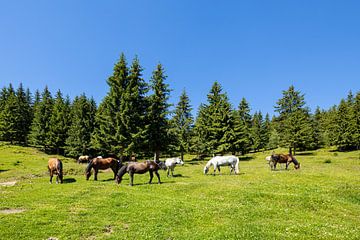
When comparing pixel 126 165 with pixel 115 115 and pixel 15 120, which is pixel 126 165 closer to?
pixel 115 115

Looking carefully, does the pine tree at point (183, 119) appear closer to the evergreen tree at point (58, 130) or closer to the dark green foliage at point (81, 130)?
the dark green foliage at point (81, 130)

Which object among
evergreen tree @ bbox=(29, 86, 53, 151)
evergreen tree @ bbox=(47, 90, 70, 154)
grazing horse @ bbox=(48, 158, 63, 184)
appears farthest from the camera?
evergreen tree @ bbox=(29, 86, 53, 151)

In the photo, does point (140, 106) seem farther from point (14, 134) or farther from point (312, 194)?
point (14, 134)

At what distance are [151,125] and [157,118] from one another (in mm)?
2152

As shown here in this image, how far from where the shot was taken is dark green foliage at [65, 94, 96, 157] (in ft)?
182

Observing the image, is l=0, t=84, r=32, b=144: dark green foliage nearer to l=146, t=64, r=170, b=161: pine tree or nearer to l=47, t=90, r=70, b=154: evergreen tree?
l=47, t=90, r=70, b=154: evergreen tree

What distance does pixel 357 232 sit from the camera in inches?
381

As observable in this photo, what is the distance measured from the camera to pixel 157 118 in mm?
40938

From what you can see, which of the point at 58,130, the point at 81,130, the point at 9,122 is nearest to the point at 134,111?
the point at 81,130

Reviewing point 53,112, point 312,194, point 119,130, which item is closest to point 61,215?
point 312,194

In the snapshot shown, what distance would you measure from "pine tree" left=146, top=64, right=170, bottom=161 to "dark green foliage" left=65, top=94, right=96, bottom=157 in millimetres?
23574

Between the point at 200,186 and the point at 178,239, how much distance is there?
9376mm

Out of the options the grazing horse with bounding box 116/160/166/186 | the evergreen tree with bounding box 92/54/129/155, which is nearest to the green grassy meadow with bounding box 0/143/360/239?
the grazing horse with bounding box 116/160/166/186

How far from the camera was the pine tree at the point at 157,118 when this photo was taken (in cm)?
3984
